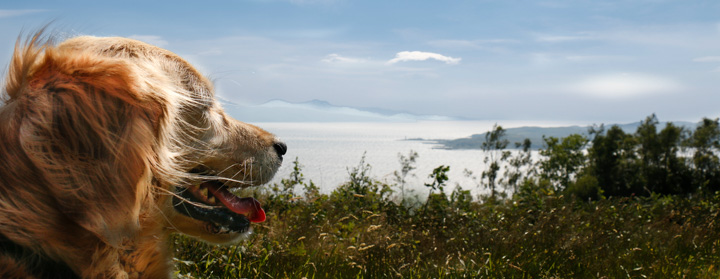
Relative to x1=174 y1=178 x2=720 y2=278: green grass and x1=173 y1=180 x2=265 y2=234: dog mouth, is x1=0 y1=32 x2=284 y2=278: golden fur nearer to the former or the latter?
x1=173 y1=180 x2=265 y2=234: dog mouth

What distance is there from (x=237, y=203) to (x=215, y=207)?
0.26 metres

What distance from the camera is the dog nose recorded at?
2.73 meters

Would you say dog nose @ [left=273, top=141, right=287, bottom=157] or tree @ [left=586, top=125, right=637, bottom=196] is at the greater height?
dog nose @ [left=273, top=141, right=287, bottom=157]

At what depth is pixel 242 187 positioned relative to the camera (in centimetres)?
256

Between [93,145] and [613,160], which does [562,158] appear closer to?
[613,160]

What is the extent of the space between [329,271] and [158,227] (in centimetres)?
216

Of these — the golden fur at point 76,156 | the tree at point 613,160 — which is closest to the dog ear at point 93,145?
the golden fur at point 76,156

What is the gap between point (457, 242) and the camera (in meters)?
4.92

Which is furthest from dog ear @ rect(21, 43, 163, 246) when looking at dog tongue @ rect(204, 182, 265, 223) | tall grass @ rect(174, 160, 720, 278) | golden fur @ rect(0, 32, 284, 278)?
tall grass @ rect(174, 160, 720, 278)

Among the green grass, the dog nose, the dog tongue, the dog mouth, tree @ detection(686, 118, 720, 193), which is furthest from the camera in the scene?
tree @ detection(686, 118, 720, 193)

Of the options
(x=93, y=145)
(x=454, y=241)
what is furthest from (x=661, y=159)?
(x=93, y=145)

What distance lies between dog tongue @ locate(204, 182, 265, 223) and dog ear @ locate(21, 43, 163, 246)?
101cm

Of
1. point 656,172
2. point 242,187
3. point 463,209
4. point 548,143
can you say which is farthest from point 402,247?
point 548,143

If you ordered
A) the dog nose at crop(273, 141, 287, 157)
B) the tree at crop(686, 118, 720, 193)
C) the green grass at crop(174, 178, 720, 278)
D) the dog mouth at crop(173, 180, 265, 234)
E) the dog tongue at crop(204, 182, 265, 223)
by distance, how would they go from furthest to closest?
the tree at crop(686, 118, 720, 193) < the green grass at crop(174, 178, 720, 278) < the dog nose at crop(273, 141, 287, 157) < the dog tongue at crop(204, 182, 265, 223) < the dog mouth at crop(173, 180, 265, 234)
